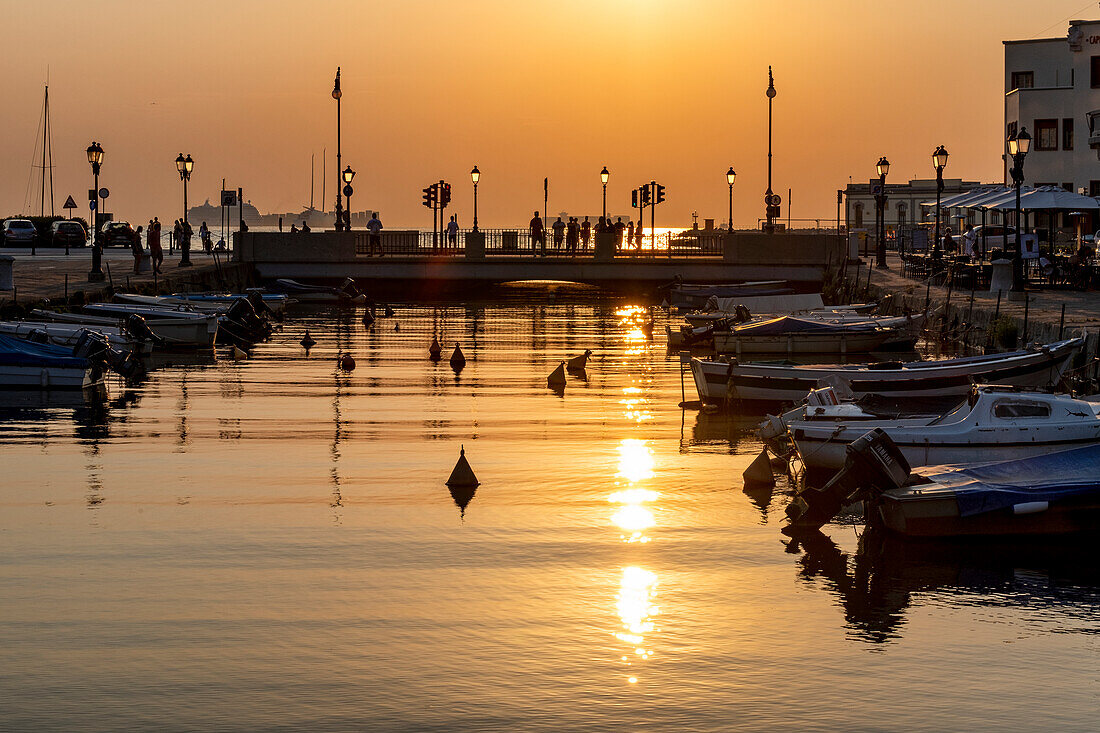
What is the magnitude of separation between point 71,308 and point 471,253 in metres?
32.7

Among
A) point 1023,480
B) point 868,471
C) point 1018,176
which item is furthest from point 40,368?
point 1018,176

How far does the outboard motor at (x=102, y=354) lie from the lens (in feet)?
122

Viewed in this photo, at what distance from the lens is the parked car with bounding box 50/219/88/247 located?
90.6 metres

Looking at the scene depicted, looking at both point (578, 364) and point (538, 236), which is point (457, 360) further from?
point (538, 236)

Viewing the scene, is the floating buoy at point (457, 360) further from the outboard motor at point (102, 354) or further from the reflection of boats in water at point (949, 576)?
the reflection of boats in water at point (949, 576)

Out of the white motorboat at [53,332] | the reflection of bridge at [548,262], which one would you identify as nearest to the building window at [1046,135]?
the reflection of bridge at [548,262]

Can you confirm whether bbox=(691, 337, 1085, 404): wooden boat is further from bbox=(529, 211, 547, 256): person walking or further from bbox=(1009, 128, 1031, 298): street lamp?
bbox=(529, 211, 547, 256): person walking

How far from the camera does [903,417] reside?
80.1 feet

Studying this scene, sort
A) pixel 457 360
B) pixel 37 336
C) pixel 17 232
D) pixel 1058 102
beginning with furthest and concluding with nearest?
pixel 1058 102 < pixel 17 232 < pixel 457 360 < pixel 37 336


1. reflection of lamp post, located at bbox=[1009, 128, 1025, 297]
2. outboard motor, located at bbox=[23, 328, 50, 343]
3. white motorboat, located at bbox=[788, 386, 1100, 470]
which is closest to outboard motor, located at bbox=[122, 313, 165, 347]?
outboard motor, located at bbox=[23, 328, 50, 343]

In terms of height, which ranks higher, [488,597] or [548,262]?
[548,262]

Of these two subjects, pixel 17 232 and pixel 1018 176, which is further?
pixel 17 232

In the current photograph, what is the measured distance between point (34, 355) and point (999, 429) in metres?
24.6

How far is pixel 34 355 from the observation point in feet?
121
